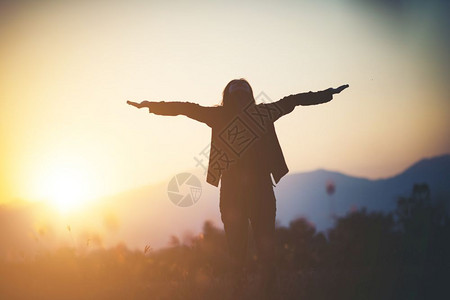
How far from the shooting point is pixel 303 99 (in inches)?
264

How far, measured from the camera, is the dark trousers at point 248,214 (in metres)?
5.85

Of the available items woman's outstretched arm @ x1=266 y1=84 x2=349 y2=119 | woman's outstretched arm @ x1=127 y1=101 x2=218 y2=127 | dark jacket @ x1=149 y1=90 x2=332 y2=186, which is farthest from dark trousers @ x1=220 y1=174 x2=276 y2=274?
woman's outstretched arm @ x1=266 y1=84 x2=349 y2=119

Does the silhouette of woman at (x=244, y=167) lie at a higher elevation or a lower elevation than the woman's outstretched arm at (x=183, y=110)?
lower

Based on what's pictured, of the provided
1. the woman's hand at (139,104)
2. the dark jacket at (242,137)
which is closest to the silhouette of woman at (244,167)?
the dark jacket at (242,137)

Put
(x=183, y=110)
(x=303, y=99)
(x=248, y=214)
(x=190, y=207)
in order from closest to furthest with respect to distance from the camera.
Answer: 1. (x=248, y=214)
2. (x=183, y=110)
3. (x=303, y=99)
4. (x=190, y=207)

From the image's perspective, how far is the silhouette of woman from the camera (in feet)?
19.2

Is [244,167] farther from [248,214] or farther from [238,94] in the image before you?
[238,94]

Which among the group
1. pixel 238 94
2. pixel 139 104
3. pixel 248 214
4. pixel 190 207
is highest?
pixel 190 207

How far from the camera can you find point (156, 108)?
6645 millimetres

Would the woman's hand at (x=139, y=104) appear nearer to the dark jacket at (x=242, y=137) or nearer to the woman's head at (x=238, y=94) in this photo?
the dark jacket at (x=242, y=137)

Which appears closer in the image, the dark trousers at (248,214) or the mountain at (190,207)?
the dark trousers at (248,214)

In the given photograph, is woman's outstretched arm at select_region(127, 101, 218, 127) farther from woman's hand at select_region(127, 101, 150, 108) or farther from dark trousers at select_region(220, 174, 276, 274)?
dark trousers at select_region(220, 174, 276, 274)

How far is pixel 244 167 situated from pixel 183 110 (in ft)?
3.79

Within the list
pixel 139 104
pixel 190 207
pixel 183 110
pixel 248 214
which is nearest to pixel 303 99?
pixel 183 110
